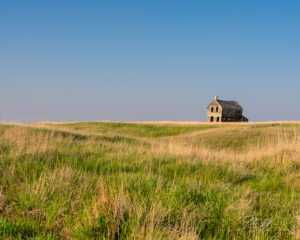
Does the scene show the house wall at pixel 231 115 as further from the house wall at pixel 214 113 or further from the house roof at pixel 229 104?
the house wall at pixel 214 113

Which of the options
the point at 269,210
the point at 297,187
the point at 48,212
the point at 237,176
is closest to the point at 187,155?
the point at 237,176

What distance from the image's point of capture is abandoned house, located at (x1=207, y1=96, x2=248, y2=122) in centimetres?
5081

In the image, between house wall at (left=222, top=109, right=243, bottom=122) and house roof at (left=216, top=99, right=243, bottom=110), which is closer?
house wall at (left=222, top=109, right=243, bottom=122)

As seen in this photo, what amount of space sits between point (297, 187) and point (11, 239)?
17.6 feet

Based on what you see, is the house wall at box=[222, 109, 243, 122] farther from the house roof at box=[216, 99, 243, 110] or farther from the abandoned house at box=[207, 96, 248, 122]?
the house roof at box=[216, 99, 243, 110]

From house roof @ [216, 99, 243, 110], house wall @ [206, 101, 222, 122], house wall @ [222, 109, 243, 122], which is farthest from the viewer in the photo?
house roof @ [216, 99, 243, 110]

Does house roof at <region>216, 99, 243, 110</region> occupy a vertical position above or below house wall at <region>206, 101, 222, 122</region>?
above

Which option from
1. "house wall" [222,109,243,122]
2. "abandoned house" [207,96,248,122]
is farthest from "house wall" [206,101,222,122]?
"house wall" [222,109,243,122]

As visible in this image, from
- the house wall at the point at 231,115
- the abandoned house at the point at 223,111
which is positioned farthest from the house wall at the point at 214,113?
the house wall at the point at 231,115

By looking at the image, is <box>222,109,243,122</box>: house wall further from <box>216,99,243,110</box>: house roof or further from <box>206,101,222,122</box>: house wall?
<box>206,101,222,122</box>: house wall

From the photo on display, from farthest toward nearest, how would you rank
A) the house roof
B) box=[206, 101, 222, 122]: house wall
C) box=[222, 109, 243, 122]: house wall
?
1. the house roof
2. box=[222, 109, 243, 122]: house wall
3. box=[206, 101, 222, 122]: house wall

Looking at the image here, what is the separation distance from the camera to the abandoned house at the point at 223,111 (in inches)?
2000

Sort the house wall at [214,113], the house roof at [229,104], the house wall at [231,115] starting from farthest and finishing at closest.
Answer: the house roof at [229,104]
the house wall at [231,115]
the house wall at [214,113]

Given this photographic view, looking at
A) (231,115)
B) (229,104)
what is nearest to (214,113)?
(231,115)
